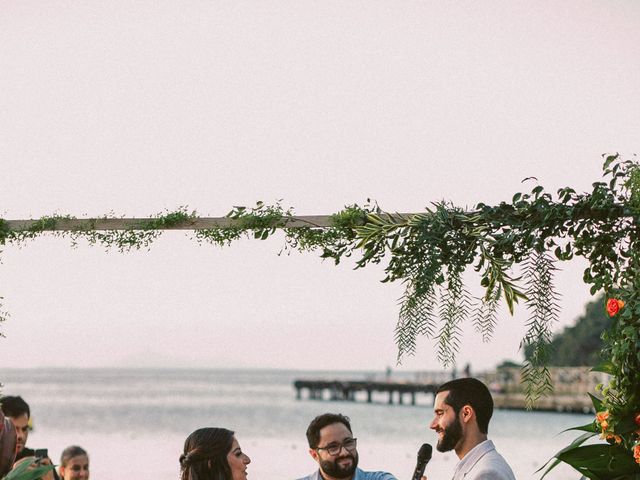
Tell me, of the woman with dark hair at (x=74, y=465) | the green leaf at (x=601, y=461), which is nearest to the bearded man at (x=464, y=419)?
the green leaf at (x=601, y=461)

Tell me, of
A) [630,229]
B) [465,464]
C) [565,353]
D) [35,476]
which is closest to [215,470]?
[35,476]

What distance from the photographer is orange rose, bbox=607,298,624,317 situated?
184 inches

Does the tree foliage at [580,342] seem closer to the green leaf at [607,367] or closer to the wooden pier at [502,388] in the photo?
the wooden pier at [502,388]

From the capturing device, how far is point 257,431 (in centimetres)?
5244

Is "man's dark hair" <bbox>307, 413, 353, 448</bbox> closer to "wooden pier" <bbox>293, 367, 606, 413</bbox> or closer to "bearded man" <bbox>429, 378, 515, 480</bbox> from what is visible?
"bearded man" <bbox>429, 378, 515, 480</bbox>

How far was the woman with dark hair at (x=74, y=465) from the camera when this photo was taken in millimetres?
6621

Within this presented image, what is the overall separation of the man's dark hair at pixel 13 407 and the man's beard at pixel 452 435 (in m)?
2.46

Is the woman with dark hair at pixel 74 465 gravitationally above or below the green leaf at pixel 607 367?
below

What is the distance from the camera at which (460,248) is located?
190 inches

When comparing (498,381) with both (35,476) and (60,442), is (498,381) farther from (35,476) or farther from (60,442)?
(35,476)

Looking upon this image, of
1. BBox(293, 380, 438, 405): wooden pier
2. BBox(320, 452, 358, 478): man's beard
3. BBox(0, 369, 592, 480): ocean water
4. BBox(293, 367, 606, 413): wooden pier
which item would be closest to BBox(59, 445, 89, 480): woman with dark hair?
BBox(320, 452, 358, 478): man's beard

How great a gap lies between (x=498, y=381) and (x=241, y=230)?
74687mm

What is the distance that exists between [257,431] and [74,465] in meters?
46.6

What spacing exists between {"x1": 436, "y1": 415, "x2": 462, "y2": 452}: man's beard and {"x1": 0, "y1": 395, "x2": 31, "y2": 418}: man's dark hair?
2464 mm
